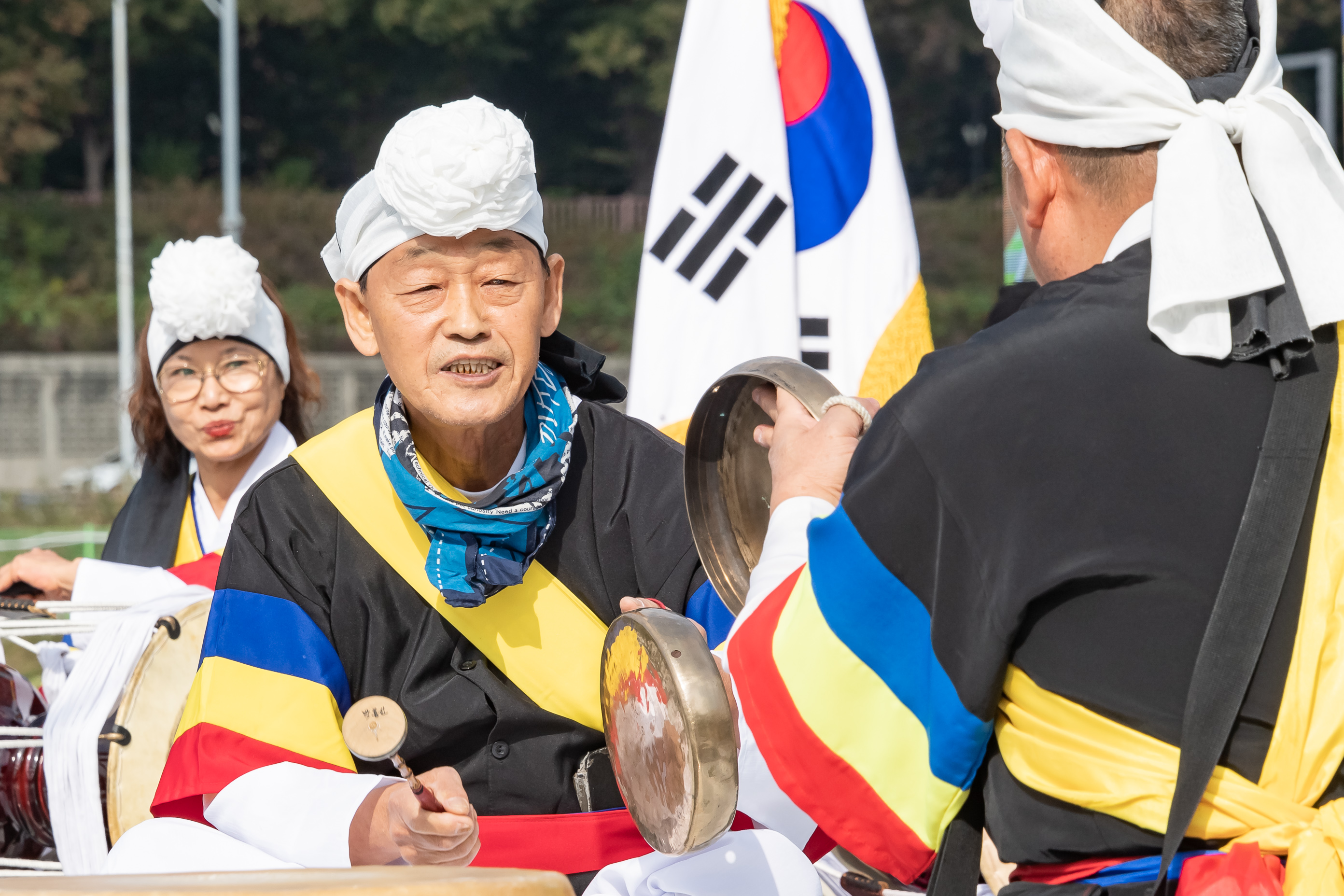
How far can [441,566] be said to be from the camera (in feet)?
7.72

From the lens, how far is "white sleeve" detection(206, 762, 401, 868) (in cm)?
210

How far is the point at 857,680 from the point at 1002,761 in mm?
205

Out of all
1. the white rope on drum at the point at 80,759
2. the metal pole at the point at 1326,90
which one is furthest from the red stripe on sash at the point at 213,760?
the metal pole at the point at 1326,90

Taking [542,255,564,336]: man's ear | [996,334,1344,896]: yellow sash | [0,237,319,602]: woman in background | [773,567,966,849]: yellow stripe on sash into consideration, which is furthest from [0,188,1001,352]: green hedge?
[996,334,1344,896]: yellow sash

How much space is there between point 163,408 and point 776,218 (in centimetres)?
198

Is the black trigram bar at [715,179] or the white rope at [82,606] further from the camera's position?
the black trigram bar at [715,179]

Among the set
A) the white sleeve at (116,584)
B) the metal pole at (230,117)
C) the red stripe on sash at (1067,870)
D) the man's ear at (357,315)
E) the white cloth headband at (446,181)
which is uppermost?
the metal pole at (230,117)

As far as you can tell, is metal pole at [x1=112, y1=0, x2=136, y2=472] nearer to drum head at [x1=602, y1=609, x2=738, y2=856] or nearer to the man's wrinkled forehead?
the man's wrinkled forehead

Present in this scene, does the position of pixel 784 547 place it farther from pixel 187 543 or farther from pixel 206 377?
pixel 187 543

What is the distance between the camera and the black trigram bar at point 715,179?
418 centimetres

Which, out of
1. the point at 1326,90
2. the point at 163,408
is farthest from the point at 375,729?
the point at 1326,90

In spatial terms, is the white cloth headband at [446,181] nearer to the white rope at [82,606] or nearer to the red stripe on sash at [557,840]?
the red stripe on sash at [557,840]

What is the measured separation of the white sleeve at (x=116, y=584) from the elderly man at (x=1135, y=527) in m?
2.39

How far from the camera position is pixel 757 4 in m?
4.18
